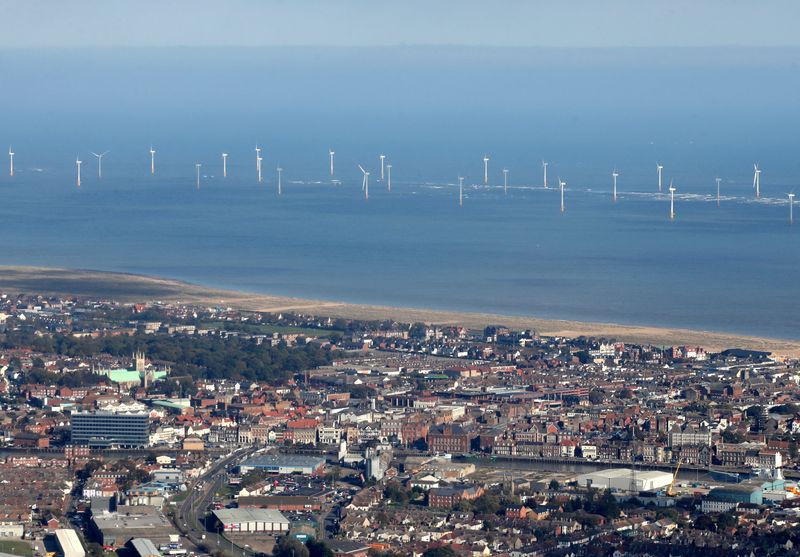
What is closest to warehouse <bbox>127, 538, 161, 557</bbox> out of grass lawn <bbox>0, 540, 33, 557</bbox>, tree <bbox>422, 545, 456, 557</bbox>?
grass lawn <bbox>0, 540, 33, 557</bbox>

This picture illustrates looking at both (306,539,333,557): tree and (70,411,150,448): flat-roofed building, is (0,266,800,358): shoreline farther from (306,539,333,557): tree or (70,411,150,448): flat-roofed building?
(306,539,333,557): tree

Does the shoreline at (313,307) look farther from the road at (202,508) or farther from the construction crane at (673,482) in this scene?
the road at (202,508)

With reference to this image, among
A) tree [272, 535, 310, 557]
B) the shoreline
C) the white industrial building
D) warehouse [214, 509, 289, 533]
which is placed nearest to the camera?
tree [272, 535, 310, 557]

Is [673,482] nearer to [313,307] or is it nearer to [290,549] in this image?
[290,549]

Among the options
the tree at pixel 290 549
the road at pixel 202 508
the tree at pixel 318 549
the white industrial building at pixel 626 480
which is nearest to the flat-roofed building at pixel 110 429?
the road at pixel 202 508

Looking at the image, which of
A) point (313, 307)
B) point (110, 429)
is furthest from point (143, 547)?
point (313, 307)

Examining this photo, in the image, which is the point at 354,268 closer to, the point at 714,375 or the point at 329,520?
the point at 714,375
